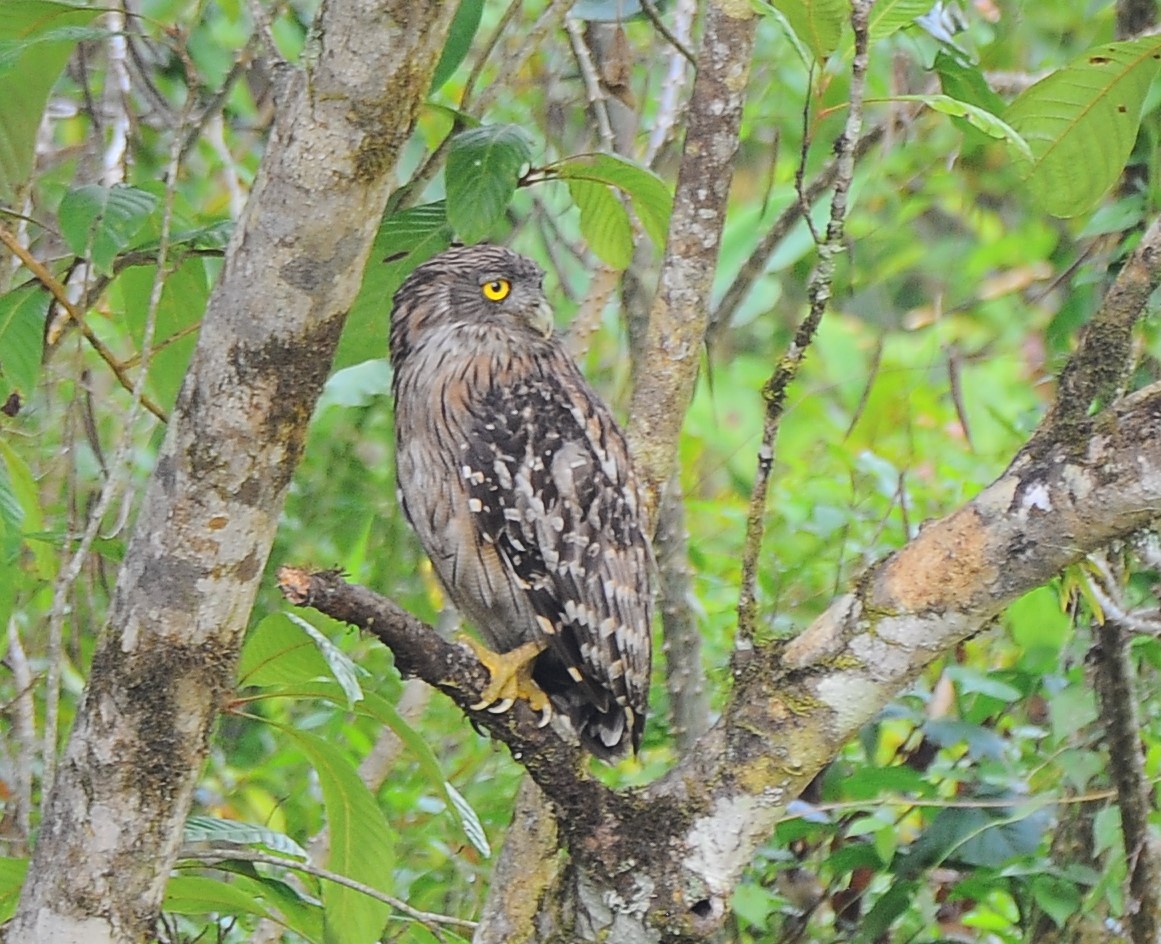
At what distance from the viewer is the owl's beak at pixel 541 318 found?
9.53 ft

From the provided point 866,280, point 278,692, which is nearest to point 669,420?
point 278,692

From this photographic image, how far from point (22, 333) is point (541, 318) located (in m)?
1.13

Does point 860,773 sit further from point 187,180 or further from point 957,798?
point 187,180

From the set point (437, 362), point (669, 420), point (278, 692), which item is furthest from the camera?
point (437, 362)

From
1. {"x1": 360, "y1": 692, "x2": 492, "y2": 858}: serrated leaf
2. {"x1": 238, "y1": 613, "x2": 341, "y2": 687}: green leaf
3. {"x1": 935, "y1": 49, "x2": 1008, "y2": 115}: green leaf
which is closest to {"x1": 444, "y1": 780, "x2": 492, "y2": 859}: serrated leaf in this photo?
{"x1": 360, "y1": 692, "x2": 492, "y2": 858}: serrated leaf

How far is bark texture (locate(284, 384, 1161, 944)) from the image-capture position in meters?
1.55

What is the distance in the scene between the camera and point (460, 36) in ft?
7.11

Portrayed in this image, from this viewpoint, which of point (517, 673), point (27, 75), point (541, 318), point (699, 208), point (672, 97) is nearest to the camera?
point (27, 75)

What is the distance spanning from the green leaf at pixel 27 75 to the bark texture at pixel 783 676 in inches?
39.0

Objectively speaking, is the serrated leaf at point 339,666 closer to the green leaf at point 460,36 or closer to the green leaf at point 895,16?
the green leaf at point 460,36

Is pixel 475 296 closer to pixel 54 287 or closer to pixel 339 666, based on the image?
pixel 54 287

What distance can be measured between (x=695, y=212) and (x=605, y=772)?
1.70 meters

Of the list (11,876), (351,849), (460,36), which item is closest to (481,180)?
(460,36)

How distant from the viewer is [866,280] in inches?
144
